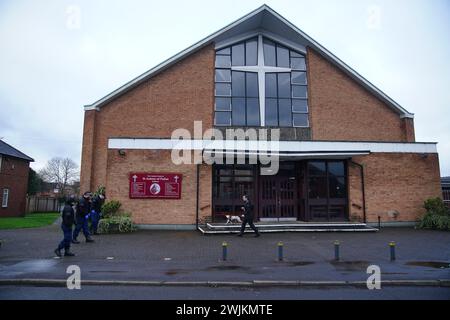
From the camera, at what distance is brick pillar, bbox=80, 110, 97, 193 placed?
19.4 meters

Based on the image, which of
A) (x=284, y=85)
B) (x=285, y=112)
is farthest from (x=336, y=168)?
(x=284, y=85)

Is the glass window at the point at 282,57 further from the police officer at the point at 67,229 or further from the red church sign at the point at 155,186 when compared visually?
the police officer at the point at 67,229

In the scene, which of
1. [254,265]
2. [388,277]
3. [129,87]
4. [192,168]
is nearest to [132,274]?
[254,265]

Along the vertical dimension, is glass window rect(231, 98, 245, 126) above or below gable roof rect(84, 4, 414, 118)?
below

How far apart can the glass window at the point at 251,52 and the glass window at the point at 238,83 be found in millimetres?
874

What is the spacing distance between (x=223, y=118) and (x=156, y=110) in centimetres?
411

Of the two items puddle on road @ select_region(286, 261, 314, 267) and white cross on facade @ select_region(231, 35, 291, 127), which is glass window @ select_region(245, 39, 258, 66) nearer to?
white cross on facade @ select_region(231, 35, 291, 127)

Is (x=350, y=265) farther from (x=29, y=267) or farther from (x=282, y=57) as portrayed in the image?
(x=282, y=57)

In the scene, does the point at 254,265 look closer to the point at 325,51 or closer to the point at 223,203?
the point at 223,203

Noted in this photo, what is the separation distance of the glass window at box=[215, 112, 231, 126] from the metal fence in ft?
78.0

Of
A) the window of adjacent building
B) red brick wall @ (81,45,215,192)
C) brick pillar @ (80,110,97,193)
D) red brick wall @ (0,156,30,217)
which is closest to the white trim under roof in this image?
red brick wall @ (81,45,215,192)

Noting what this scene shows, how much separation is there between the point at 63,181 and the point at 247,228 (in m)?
56.1

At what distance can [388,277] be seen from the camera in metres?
6.68
